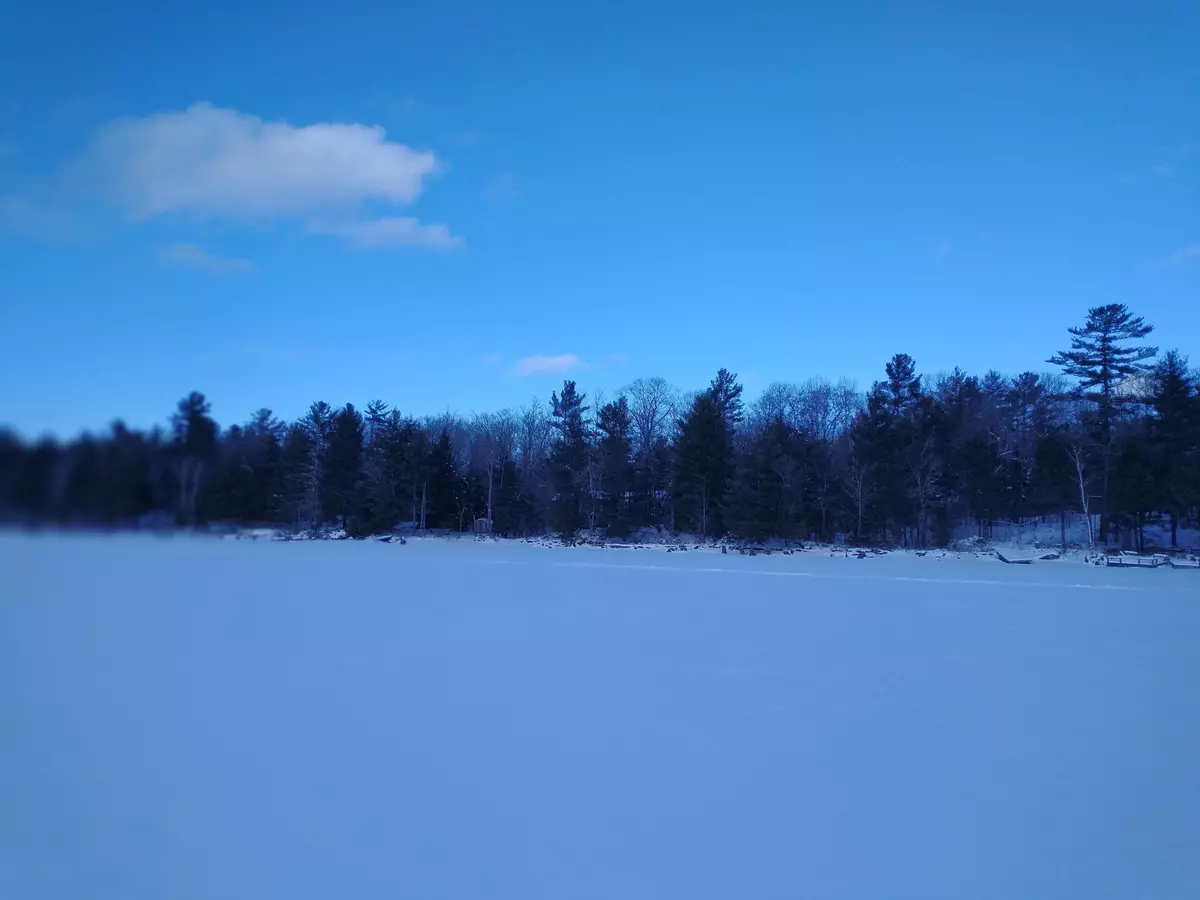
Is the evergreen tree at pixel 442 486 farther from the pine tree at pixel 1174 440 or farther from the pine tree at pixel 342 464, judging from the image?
the pine tree at pixel 1174 440

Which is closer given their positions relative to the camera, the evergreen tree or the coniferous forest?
the evergreen tree

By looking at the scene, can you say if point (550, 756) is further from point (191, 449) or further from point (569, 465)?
point (569, 465)

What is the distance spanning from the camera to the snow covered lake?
3477 millimetres

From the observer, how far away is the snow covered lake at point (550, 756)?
348cm

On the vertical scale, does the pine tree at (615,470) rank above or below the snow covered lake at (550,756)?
above

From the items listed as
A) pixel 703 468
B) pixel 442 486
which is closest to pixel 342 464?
pixel 442 486

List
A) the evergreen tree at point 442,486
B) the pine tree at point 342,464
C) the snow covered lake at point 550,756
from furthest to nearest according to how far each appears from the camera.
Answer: the evergreen tree at point 442,486 → the pine tree at point 342,464 → the snow covered lake at point 550,756

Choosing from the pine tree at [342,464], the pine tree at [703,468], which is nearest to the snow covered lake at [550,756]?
the pine tree at [342,464]

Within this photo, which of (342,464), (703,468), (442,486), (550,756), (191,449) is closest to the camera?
(191,449)

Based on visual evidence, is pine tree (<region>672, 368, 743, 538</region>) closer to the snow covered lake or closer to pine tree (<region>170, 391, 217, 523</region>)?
the snow covered lake

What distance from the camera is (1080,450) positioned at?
2942 centimetres

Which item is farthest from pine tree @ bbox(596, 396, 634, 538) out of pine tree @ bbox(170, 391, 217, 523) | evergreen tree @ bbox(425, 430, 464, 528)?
pine tree @ bbox(170, 391, 217, 523)

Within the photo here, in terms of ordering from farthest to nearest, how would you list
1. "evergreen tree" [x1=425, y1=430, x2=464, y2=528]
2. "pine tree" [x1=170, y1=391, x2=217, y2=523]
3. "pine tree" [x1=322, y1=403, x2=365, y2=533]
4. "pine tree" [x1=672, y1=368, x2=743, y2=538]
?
"pine tree" [x1=672, y1=368, x2=743, y2=538] → "evergreen tree" [x1=425, y1=430, x2=464, y2=528] → "pine tree" [x1=322, y1=403, x2=365, y2=533] → "pine tree" [x1=170, y1=391, x2=217, y2=523]

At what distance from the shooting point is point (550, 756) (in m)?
4.94
